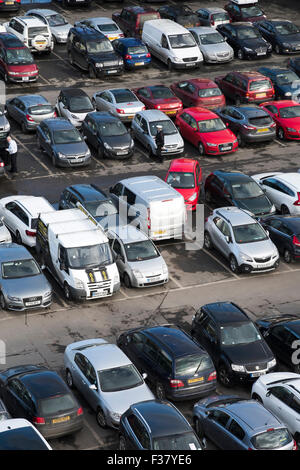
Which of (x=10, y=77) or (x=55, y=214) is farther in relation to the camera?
(x=10, y=77)

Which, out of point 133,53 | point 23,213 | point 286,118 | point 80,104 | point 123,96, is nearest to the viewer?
point 23,213

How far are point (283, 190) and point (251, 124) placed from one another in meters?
5.97

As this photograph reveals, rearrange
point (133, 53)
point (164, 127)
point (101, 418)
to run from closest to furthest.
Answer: point (101, 418)
point (164, 127)
point (133, 53)

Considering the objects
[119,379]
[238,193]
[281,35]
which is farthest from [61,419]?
[281,35]

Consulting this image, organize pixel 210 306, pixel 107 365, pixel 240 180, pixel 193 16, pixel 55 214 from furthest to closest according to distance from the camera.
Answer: pixel 193 16, pixel 240 180, pixel 55 214, pixel 210 306, pixel 107 365

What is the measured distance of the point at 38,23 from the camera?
1929 inches

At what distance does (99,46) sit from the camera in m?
47.2

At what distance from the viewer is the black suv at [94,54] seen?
46.7 meters

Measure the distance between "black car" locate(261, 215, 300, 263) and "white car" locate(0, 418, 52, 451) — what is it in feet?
44.3

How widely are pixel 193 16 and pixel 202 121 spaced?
14.4 meters

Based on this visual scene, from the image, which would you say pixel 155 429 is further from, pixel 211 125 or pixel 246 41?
pixel 246 41

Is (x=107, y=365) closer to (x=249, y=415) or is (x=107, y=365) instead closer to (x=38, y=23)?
(x=249, y=415)

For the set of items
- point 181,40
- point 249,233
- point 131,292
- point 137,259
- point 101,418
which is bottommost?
point 131,292
